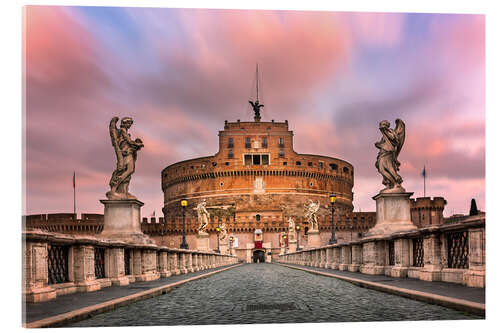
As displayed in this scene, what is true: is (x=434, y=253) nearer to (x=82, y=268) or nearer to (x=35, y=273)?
(x=82, y=268)

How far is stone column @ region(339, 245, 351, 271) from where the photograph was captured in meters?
17.0

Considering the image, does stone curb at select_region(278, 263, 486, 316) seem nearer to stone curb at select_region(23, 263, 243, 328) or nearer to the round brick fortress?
stone curb at select_region(23, 263, 243, 328)

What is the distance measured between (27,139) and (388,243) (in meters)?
8.47

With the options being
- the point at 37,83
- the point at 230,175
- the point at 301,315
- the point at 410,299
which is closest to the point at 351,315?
the point at 301,315

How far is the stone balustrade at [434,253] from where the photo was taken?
770 centimetres

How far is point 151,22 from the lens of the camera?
30.4 feet

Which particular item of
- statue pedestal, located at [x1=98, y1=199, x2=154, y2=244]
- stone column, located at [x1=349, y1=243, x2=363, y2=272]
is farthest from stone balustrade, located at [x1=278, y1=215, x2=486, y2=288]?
statue pedestal, located at [x1=98, y1=199, x2=154, y2=244]

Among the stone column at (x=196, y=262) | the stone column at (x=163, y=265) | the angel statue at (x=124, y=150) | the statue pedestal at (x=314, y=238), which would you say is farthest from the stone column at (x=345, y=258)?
the statue pedestal at (x=314, y=238)

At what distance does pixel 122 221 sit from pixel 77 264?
409cm

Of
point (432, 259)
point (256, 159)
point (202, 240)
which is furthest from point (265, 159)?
point (432, 259)

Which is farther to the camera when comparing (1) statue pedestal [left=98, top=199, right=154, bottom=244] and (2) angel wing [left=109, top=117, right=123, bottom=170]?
(2) angel wing [left=109, top=117, right=123, bottom=170]

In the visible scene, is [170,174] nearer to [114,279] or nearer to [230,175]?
[230,175]

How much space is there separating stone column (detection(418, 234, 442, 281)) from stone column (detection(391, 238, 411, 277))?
1353 millimetres
